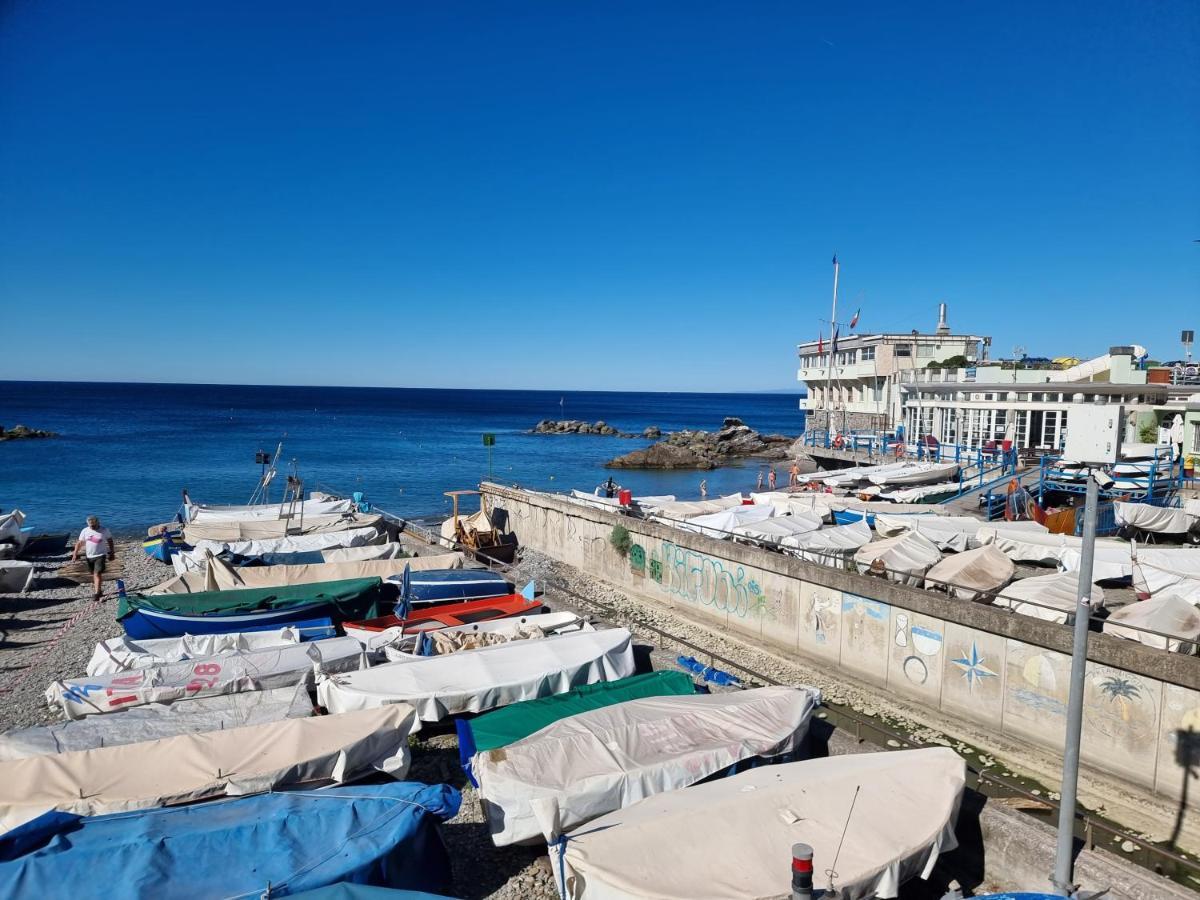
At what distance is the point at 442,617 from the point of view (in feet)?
55.6

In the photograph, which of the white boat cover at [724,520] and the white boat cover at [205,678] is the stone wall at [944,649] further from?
the white boat cover at [205,678]

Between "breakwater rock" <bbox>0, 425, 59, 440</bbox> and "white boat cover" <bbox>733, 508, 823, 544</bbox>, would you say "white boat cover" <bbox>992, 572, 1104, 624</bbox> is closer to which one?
"white boat cover" <bbox>733, 508, 823, 544</bbox>

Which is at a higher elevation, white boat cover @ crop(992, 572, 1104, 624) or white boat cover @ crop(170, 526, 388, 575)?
white boat cover @ crop(992, 572, 1104, 624)

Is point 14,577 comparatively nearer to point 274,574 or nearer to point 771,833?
point 274,574

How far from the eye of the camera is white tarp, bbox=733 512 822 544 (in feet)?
67.7

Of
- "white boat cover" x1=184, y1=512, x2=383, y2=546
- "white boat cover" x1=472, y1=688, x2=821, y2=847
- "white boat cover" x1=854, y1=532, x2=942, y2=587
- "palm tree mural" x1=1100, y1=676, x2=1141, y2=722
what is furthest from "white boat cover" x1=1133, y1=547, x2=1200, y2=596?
"white boat cover" x1=184, y1=512, x2=383, y2=546

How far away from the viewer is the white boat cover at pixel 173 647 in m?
13.5

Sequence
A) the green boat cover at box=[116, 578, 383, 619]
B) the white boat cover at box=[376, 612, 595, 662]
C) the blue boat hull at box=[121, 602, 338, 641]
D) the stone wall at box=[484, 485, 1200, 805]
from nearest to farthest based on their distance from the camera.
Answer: the stone wall at box=[484, 485, 1200, 805]
the white boat cover at box=[376, 612, 595, 662]
the blue boat hull at box=[121, 602, 338, 641]
the green boat cover at box=[116, 578, 383, 619]

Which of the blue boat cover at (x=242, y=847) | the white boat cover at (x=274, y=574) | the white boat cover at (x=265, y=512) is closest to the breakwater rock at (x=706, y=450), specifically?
the white boat cover at (x=265, y=512)

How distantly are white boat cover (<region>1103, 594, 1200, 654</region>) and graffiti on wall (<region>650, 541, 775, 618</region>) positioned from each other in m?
7.22

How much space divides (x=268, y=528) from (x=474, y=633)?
16857 mm

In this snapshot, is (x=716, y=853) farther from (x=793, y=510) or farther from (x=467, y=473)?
(x=467, y=473)

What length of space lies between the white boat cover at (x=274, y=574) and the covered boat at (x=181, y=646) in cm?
473

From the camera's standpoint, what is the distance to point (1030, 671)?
41.9ft
